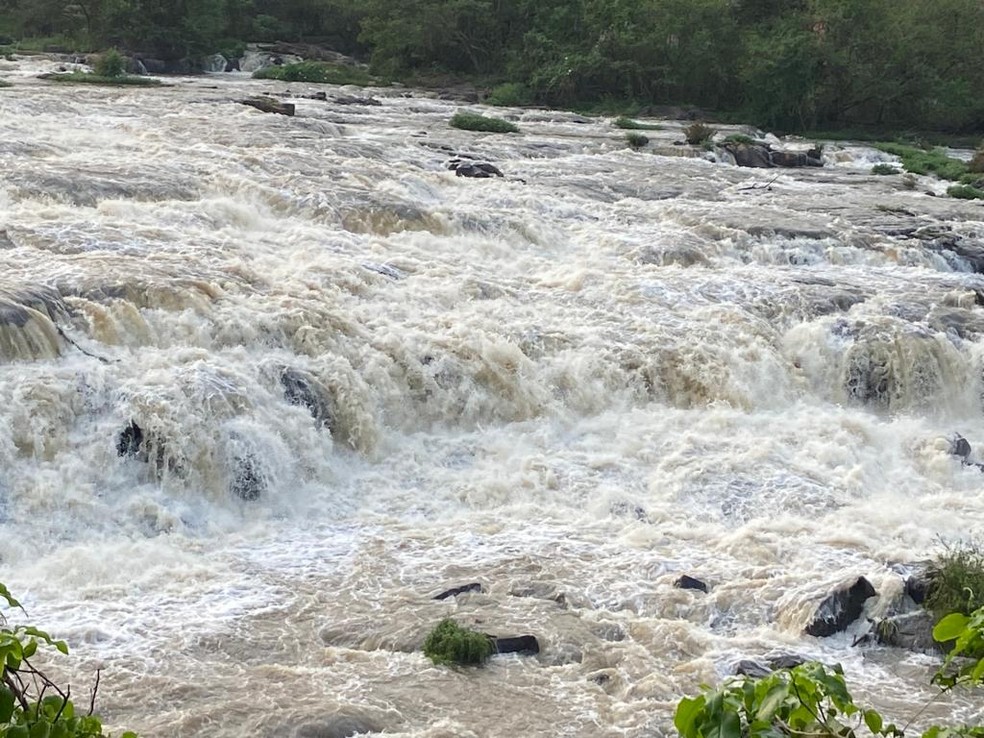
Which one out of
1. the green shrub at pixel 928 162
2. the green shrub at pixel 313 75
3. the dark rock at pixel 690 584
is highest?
the green shrub at pixel 313 75

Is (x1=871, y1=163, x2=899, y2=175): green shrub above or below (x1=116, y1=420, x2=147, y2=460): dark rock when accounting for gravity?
above

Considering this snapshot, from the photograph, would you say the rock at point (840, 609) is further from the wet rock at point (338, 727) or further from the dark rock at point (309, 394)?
the dark rock at point (309, 394)

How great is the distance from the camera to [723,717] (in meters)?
2.90

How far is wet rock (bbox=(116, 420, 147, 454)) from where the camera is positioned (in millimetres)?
12188

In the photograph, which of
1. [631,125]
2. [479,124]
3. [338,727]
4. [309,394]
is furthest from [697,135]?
[338,727]

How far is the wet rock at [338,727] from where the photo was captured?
27.5 ft

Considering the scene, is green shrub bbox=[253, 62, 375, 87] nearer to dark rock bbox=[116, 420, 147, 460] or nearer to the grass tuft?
dark rock bbox=[116, 420, 147, 460]

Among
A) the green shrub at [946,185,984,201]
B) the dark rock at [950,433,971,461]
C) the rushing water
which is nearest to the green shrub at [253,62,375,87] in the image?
the rushing water

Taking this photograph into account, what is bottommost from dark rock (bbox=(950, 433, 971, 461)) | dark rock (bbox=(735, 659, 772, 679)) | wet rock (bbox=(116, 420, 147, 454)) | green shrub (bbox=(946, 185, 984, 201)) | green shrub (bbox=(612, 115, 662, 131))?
dark rock (bbox=(735, 659, 772, 679))

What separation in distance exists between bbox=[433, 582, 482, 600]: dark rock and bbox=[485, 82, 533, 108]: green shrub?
30701 mm

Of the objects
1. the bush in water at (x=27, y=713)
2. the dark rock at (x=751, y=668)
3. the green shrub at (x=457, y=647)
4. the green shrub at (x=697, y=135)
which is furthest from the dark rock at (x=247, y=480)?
the green shrub at (x=697, y=135)

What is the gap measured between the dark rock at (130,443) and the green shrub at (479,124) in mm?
19780

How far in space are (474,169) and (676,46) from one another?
20.1 m

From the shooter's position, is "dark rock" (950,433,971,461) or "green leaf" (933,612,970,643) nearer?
"green leaf" (933,612,970,643)
